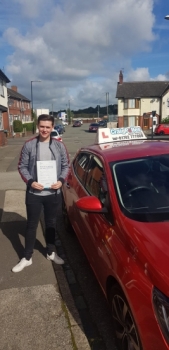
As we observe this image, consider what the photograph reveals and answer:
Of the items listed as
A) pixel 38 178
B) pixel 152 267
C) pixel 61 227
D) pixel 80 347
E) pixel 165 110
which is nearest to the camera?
pixel 152 267

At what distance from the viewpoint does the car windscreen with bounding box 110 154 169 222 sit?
2474 millimetres

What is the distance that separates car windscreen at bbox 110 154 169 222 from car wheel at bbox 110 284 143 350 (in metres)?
0.60

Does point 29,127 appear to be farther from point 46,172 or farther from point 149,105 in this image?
point 46,172

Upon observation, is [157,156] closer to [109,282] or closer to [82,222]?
[82,222]

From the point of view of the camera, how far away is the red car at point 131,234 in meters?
1.84

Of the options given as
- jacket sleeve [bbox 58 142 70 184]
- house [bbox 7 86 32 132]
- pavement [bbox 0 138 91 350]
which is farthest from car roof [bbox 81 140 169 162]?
house [bbox 7 86 32 132]

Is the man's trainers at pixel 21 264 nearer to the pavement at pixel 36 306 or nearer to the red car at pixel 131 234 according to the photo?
the pavement at pixel 36 306

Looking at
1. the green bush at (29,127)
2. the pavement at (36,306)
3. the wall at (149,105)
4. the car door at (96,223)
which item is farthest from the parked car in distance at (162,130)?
the car door at (96,223)

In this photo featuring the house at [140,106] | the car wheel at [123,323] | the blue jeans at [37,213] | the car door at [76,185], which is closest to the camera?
the car wheel at [123,323]

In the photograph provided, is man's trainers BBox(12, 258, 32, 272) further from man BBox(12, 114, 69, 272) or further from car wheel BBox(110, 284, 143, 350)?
car wheel BBox(110, 284, 143, 350)

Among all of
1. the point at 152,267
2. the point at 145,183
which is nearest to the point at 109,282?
the point at 152,267

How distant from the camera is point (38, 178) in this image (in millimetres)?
3457

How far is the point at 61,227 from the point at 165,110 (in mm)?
Result: 48626

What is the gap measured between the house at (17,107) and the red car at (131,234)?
129 feet
